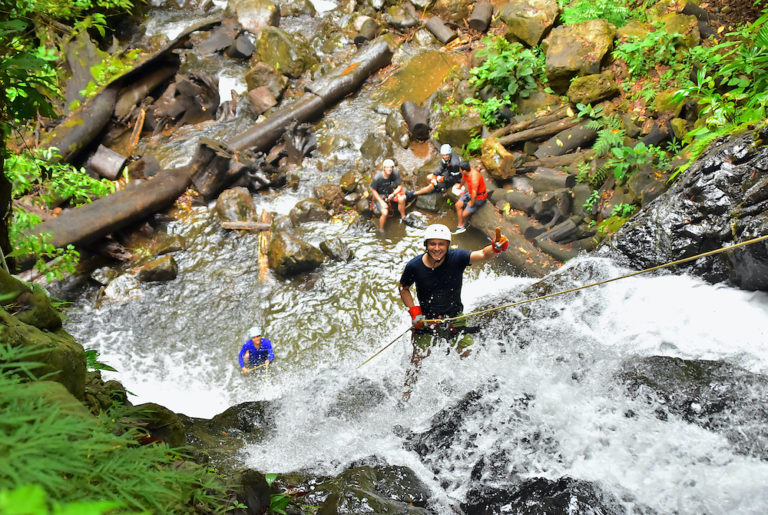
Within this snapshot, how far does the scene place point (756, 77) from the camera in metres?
6.61

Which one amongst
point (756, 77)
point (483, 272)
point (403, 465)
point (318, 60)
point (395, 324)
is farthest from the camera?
point (318, 60)

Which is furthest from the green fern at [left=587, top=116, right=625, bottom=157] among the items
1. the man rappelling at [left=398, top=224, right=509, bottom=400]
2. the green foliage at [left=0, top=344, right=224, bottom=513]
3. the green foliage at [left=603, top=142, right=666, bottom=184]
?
the green foliage at [left=0, top=344, right=224, bottom=513]

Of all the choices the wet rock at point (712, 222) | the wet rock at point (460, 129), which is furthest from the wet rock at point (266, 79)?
the wet rock at point (712, 222)

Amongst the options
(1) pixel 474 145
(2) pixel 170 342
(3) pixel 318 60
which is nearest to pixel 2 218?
(2) pixel 170 342

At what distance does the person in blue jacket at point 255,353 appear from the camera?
6.83 metres

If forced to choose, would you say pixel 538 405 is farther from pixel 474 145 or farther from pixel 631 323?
pixel 474 145

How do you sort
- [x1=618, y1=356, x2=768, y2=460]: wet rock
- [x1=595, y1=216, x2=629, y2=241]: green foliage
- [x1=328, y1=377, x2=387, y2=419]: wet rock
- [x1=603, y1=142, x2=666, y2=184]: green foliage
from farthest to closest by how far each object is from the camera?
[x1=603, y1=142, x2=666, y2=184]: green foliage
[x1=595, y1=216, x2=629, y2=241]: green foliage
[x1=328, y1=377, x2=387, y2=419]: wet rock
[x1=618, y1=356, x2=768, y2=460]: wet rock

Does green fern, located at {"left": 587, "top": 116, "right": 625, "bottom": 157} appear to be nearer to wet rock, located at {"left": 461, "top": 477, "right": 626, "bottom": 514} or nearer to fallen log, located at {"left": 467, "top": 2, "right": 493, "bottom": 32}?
fallen log, located at {"left": 467, "top": 2, "right": 493, "bottom": 32}

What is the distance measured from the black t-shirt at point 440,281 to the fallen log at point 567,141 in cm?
511

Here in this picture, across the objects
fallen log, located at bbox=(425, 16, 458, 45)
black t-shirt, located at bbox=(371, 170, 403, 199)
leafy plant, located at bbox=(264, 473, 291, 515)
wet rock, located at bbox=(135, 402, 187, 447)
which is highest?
fallen log, located at bbox=(425, 16, 458, 45)

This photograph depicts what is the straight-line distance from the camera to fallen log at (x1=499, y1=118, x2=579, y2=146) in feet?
30.3

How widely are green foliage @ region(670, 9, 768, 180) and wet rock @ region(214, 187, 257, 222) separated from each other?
7626 millimetres

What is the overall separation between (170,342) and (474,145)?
6.96m

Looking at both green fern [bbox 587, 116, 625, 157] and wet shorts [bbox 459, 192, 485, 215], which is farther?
wet shorts [bbox 459, 192, 485, 215]
